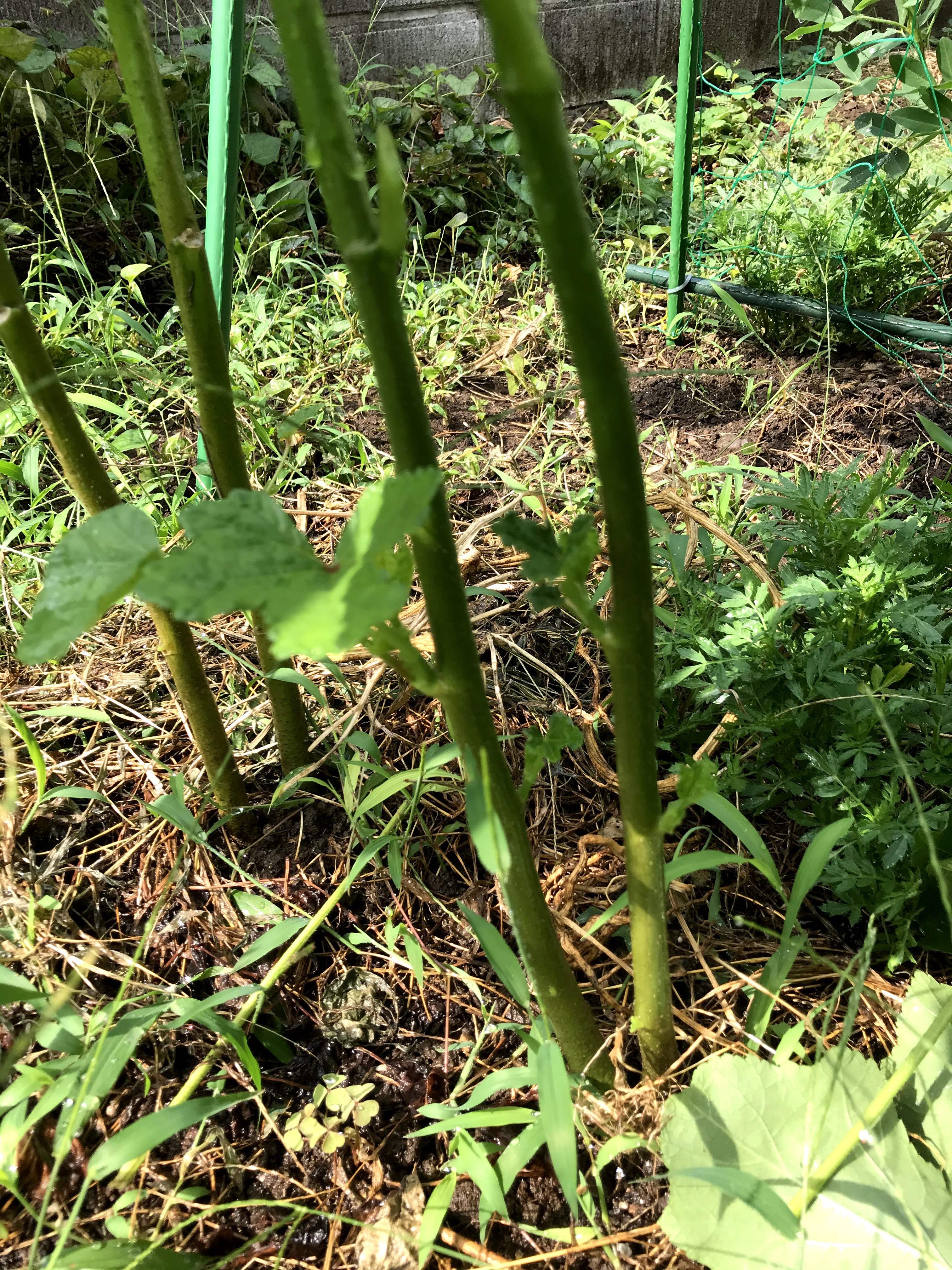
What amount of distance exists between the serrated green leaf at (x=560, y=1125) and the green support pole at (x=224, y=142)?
802 millimetres

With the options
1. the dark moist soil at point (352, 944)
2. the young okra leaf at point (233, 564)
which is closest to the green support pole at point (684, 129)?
the dark moist soil at point (352, 944)

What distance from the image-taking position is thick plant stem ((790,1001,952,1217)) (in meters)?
0.74

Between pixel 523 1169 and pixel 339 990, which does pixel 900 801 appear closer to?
pixel 523 1169

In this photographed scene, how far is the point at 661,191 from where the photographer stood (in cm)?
313

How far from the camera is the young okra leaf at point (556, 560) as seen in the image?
636mm

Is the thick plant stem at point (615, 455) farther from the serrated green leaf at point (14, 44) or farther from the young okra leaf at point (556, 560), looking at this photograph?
the serrated green leaf at point (14, 44)

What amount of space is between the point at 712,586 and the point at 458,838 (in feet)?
1.95

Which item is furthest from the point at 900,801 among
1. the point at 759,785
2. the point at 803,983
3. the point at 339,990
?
the point at 339,990

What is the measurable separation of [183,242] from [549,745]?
628 millimetres

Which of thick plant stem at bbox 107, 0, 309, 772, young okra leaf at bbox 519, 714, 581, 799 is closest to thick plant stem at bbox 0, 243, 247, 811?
thick plant stem at bbox 107, 0, 309, 772

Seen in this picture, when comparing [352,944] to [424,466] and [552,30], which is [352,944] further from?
[552,30]

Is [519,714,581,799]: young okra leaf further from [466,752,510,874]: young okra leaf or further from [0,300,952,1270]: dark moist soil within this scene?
[0,300,952,1270]: dark moist soil

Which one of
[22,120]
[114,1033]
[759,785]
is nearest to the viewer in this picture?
[114,1033]

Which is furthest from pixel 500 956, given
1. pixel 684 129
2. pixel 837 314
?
pixel 684 129
